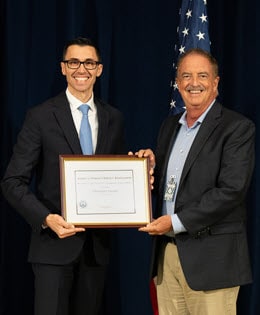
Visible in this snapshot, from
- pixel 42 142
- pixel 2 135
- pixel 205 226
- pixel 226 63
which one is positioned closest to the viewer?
pixel 205 226

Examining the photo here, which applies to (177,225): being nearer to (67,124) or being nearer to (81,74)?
(67,124)

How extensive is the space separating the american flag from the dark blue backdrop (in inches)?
11.1

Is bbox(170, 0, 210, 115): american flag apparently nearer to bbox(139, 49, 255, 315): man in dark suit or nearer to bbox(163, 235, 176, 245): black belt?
bbox(139, 49, 255, 315): man in dark suit

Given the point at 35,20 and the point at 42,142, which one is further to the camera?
the point at 35,20

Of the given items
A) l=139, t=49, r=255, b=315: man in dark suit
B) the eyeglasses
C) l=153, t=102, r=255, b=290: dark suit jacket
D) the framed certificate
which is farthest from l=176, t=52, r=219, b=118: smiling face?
the eyeglasses

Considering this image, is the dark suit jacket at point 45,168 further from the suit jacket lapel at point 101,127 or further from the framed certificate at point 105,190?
the framed certificate at point 105,190

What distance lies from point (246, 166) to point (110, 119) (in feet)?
2.57

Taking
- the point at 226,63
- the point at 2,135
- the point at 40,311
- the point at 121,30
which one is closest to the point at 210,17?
the point at 226,63

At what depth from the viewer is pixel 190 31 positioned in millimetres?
3783

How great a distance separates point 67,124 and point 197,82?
0.65 m

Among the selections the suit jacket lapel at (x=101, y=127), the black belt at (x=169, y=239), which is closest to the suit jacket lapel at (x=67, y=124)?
the suit jacket lapel at (x=101, y=127)

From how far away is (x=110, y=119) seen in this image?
3.26m

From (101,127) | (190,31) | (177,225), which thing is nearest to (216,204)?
(177,225)

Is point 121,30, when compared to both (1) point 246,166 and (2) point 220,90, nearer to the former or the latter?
(2) point 220,90
